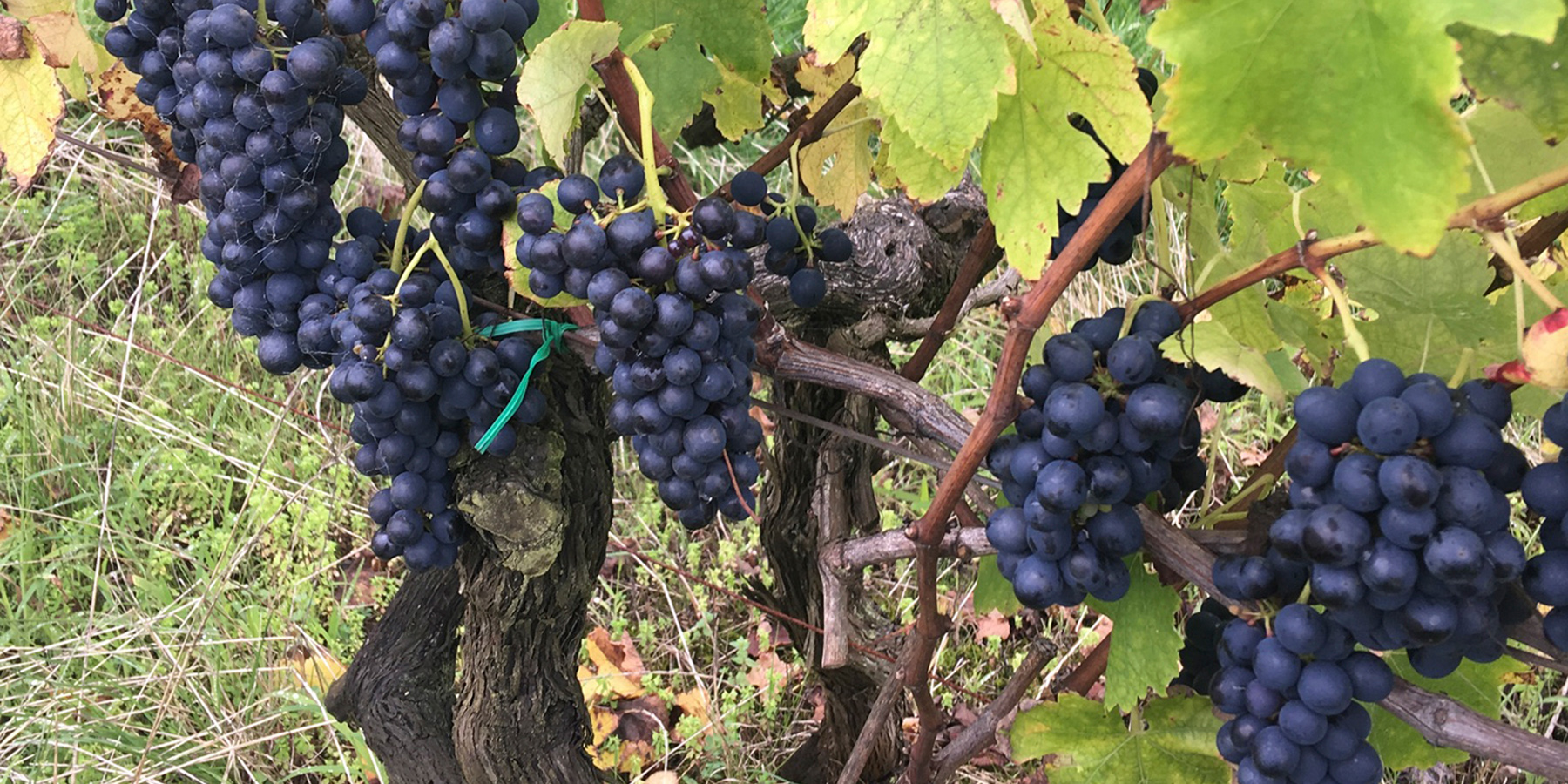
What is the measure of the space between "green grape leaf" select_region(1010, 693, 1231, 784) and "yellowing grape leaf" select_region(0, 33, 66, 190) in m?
1.09

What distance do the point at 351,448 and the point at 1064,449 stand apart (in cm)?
206

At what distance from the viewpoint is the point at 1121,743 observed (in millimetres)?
1148

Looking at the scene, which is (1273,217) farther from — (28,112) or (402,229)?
(28,112)

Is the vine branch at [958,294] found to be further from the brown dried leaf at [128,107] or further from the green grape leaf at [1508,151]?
the brown dried leaf at [128,107]

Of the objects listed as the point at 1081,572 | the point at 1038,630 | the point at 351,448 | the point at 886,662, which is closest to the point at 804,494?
the point at 886,662

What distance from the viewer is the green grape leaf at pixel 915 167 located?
0.98 m

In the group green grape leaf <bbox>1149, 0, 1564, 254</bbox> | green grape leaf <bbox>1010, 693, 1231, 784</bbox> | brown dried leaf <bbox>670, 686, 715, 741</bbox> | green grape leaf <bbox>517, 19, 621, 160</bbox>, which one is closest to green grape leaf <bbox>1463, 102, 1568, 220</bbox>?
green grape leaf <bbox>1149, 0, 1564, 254</bbox>

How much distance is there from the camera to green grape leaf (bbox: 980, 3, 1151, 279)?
2.86ft

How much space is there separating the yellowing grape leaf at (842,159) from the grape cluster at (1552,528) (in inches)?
28.5

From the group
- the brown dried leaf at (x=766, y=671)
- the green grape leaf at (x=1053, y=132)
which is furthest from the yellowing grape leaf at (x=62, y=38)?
the brown dried leaf at (x=766, y=671)

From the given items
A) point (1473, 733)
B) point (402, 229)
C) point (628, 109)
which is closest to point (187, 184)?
point (402, 229)

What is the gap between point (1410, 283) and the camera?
92 centimetres

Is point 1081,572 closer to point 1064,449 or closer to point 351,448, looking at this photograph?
point 1064,449

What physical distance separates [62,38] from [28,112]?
84 millimetres
